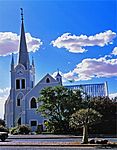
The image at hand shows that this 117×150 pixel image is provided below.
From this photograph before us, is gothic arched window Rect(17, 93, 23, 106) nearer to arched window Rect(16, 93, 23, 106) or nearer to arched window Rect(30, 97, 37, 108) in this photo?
arched window Rect(16, 93, 23, 106)

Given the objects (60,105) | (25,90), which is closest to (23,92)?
(25,90)

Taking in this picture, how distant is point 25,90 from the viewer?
210 feet

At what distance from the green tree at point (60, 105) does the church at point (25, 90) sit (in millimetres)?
13692

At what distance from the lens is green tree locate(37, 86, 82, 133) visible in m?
42.4

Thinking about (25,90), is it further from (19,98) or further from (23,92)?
(19,98)

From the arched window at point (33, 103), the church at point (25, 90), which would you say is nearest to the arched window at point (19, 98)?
the church at point (25, 90)

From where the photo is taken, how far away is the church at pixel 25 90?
5991 cm

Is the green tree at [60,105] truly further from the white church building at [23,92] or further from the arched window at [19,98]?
Answer: the arched window at [19,98]

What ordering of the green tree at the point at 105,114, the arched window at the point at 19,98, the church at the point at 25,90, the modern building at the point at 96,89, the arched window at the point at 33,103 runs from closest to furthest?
the green tree at the point at 105,114 → the church at the point at 25,90 → the arched window at the point at 33,103 → the modern building at the point at 96,89 → the arched window at the point at 19,98

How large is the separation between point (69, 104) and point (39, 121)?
60.4 feet

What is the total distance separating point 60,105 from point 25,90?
21678mm

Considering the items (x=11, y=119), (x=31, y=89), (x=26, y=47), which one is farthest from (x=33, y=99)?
(x=26, y=47)

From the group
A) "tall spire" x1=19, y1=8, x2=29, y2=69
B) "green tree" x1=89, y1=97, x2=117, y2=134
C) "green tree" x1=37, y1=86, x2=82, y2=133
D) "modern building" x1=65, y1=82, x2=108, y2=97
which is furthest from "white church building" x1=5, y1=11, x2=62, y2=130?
"green tree" x1=89, y1=97, x2=117, y2=134

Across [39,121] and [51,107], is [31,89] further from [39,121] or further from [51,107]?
[51,107]
